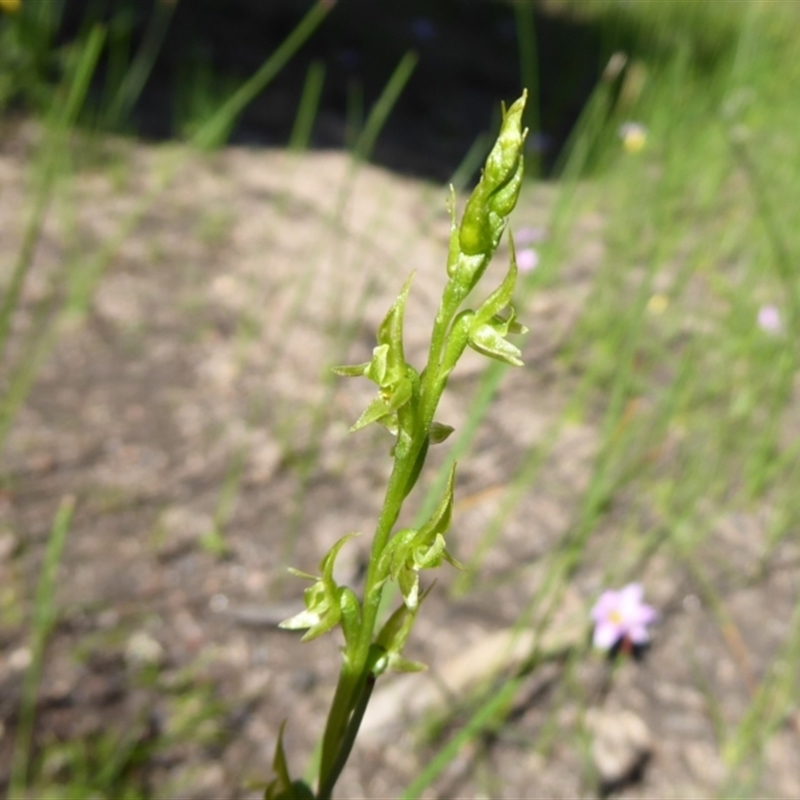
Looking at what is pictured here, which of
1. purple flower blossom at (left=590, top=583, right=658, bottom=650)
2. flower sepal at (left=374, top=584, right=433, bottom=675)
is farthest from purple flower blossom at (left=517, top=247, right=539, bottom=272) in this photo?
flower sepal at (left=374, top=584, right=433, bottom=675)

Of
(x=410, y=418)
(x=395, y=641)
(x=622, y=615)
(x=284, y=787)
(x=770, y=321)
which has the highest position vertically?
(x=770, y=321)

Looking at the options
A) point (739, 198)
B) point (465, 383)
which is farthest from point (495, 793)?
point (739, 198)

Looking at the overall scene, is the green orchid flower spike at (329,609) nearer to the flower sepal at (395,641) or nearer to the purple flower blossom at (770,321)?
the flower sepal at (395,641)

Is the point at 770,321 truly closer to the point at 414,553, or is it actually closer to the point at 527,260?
the point at 527,260

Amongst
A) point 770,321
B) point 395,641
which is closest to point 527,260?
point 770,321

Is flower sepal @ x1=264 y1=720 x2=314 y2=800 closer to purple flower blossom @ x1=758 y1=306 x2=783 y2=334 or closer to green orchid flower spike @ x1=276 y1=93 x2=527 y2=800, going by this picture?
green orchid flower spike @ x1=276 y1=93 x2=527 y2=800
